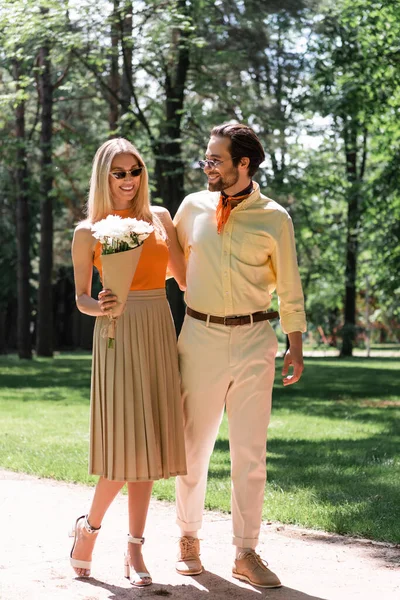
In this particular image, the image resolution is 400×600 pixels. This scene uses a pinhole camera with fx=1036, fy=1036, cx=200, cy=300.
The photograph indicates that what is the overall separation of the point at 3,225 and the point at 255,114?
54.4 ft

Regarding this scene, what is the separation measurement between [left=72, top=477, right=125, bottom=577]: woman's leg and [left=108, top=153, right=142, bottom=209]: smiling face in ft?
4.83

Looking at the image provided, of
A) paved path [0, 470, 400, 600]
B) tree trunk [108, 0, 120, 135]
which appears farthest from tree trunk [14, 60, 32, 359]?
paved path [0, 470, 400, 600]

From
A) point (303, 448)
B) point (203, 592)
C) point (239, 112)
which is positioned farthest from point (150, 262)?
point (239, 112)

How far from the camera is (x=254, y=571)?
535cm

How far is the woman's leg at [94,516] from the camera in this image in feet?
17.9

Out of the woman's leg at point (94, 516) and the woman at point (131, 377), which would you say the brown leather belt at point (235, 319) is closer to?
the woman at point (131, 377)

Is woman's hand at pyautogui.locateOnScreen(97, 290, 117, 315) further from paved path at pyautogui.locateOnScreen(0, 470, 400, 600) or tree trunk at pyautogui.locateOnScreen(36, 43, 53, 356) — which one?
tree trunk at pyautogui.locateOnScreen(36, 43, 53, 356)

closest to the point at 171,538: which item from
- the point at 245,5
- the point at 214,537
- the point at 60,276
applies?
the point at 214,537

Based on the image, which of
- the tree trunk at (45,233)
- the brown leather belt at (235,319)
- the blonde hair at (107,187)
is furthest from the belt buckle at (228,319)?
the tree trunk at (45,233)

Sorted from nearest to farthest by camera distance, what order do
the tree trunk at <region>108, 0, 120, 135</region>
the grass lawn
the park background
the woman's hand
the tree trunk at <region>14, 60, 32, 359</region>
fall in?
the woman's hand, the grass lawn, the park background, the tree trunk at <region>108, 0, 120, 135</region>, the tree trunk at <region>14, 60, 32, 359</region>

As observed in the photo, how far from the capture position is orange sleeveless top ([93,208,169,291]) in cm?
543

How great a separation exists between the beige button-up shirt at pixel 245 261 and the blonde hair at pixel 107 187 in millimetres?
262

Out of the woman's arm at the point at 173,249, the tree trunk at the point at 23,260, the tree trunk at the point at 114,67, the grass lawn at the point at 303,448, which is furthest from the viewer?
the tree trunk at the point at 23,260

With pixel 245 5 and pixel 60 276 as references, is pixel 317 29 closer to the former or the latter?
pixel 245 5
